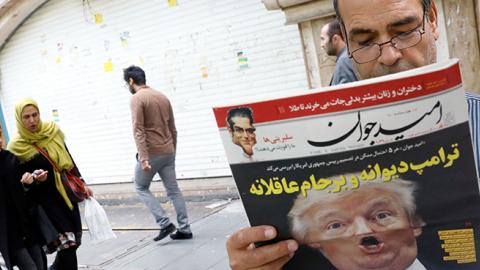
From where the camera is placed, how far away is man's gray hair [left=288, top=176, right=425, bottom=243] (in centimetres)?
99

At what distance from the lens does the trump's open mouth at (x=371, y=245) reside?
41.2 inches

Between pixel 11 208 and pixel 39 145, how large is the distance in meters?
0.60

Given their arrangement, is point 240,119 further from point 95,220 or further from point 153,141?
point 153,141

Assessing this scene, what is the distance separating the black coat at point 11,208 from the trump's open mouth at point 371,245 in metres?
3.69

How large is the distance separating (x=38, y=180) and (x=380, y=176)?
12.4 feet

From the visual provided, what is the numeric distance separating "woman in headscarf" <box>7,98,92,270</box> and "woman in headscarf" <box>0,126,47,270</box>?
14 cm

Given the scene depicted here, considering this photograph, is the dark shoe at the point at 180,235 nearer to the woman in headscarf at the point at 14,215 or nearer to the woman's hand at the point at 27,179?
the woman in headscarf at the point at 14,215

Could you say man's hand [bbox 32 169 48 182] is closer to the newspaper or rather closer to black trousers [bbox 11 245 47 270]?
black trousers [bbox 11 245 47 270]

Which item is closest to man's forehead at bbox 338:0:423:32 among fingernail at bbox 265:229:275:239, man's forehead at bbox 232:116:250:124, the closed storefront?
man's forehead at bbox 232:116:250:124

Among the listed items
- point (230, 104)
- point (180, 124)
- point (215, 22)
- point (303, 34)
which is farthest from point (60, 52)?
point (230, 104)

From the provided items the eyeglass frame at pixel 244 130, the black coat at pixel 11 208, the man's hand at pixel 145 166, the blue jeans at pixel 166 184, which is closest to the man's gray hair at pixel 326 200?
the eyeglass frame at pixel 244 130

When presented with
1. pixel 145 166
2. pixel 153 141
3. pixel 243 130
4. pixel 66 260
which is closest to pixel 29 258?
pixel 66 260

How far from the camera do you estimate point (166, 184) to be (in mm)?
5629

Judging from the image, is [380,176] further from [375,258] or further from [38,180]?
[38,180]
